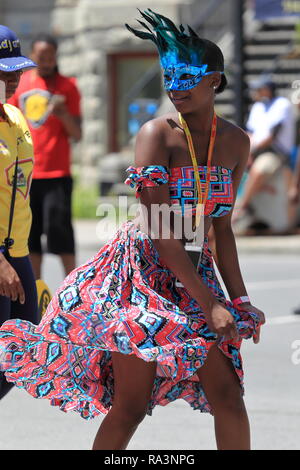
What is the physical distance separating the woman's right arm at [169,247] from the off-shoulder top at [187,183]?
0.09ft

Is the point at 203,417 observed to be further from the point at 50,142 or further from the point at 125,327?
the point at 50,142

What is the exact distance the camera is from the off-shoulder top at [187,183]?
4164mm

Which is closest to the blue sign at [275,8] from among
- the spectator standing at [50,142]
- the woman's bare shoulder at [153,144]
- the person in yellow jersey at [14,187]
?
the spectator standing at [50,142]

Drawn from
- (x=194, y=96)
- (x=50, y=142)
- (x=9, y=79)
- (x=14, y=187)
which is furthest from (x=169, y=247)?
(x=50, y=142)

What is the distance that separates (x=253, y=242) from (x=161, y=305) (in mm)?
10933

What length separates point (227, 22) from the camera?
21.2 metres

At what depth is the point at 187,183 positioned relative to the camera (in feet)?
14.0

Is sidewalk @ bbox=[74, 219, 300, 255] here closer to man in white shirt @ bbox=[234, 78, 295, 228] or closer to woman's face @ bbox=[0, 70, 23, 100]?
man in white shirt @ bbox=[234, 78, 295, 228]

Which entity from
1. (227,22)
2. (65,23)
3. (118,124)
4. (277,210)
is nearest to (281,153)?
(277,210)

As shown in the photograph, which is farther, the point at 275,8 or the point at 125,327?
the point at 275,8

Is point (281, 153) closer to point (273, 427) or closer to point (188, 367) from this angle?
point (273, 427)

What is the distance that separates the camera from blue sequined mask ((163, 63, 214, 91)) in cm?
424

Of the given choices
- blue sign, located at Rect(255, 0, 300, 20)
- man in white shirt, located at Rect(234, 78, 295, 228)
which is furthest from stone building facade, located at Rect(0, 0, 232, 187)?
man in white shirt, located at Rect(234, 78, 295, 228)

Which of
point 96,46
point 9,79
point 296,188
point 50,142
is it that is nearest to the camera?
point 9,79
